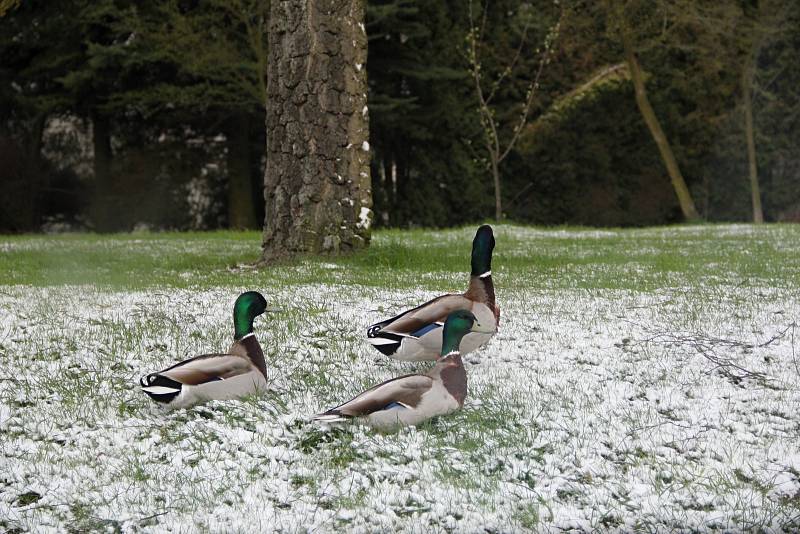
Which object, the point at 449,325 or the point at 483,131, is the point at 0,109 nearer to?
the point at 483,131

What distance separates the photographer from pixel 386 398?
534cm

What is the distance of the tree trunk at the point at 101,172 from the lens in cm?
2756

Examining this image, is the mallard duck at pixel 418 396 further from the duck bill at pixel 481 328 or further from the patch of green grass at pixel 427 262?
the patch of green grass at pixel 427 262

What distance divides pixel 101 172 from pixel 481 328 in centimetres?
2349

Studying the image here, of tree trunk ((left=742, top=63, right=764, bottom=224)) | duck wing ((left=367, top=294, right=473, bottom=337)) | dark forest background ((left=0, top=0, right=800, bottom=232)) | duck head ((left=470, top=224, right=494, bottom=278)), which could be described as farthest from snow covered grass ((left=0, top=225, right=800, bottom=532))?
tree trunk ((left=742, top=63, right=764, bottom=224))

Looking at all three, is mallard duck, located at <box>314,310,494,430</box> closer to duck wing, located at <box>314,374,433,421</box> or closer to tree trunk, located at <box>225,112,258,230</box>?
duck wing, located at <box>314,374,433,421</box>

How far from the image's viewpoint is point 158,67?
1045 inches

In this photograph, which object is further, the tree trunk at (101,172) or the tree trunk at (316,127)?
the tree trunk at (101,172)

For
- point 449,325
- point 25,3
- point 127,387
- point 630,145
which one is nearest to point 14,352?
point 127,387

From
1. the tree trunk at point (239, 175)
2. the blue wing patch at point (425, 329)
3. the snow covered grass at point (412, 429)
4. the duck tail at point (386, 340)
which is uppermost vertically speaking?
the tree trunk at point (239, 175)

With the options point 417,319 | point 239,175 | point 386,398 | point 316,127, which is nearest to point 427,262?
point 316,127

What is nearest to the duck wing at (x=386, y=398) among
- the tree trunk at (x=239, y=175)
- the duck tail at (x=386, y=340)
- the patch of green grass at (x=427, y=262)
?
the duck tail at (x=386, y=340)

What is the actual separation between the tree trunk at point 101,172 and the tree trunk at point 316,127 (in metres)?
15.8

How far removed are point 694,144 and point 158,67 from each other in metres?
18.1
